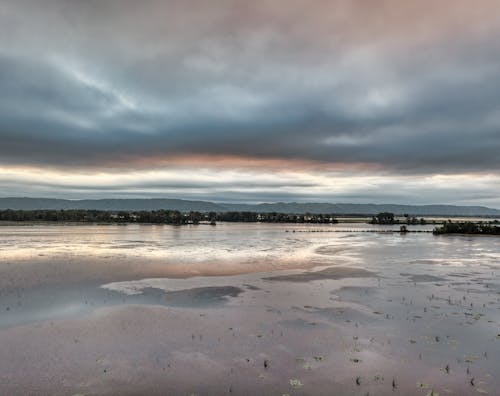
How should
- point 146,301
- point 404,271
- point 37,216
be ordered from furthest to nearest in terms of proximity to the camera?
point 37,216, point 404,271, point 146,301

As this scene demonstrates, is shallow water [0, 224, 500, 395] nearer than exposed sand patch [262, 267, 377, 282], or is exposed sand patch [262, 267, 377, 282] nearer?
shallow water [0, 224, 500, 395]

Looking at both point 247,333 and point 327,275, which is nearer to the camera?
point 247,333

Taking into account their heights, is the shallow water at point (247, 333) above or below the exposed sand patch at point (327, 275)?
above

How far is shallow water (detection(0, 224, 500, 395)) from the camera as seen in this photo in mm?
11125

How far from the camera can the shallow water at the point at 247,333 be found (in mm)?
11125

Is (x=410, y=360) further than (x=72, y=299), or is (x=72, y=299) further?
(x=72, y=299)

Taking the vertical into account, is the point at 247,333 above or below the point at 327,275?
above

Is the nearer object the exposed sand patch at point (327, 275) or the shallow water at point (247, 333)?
the shallow water at point (247, 333)

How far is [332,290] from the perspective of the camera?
24469 millimetres

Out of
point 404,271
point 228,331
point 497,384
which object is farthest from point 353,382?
point 404,271

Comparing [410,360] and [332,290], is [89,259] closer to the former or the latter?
[332,290]

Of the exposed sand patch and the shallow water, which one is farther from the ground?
the shallow water

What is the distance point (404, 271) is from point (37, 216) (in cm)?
16022

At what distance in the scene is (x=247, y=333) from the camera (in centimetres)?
1553
